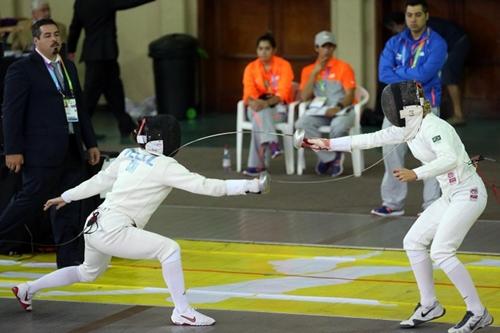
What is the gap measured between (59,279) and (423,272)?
7.74ft

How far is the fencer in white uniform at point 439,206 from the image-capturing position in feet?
23.4

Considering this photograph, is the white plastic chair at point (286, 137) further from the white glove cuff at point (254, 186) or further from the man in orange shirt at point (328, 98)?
the white glove cuff at point (254, 186)

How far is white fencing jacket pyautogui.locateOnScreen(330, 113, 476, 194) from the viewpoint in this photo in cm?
709

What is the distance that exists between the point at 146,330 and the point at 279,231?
317cm

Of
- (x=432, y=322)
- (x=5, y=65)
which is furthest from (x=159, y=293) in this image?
(x=5, y=65)

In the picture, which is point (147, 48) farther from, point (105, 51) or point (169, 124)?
point (169, 124)

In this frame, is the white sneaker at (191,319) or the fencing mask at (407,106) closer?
the fencing mask at (407,106)

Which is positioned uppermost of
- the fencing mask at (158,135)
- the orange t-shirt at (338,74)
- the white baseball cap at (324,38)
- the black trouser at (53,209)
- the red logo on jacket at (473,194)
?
the white baseball cap at (324,38)

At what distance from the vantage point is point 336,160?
13.1 metres

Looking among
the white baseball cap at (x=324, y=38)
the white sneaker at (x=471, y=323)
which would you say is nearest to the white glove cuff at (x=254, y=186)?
the white sneaker at (x=471, y=323)

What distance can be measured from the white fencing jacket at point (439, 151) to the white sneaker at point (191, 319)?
1.62m

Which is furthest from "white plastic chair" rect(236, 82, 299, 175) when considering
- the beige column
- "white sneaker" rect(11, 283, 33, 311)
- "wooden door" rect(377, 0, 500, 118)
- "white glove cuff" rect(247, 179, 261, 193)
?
"white glove cuff" rect(247, 179, 261, 193)

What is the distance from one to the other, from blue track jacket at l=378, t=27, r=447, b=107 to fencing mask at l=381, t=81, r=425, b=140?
330 centimetres

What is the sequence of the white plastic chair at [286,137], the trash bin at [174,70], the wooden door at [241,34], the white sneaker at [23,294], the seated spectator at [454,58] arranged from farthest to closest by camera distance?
the wooden door at [241,34]
the trash bin at [174,70]
the seated spectator at [454,58]
the white plastic chair at [286,137]
the white sneaker at [23,294]
